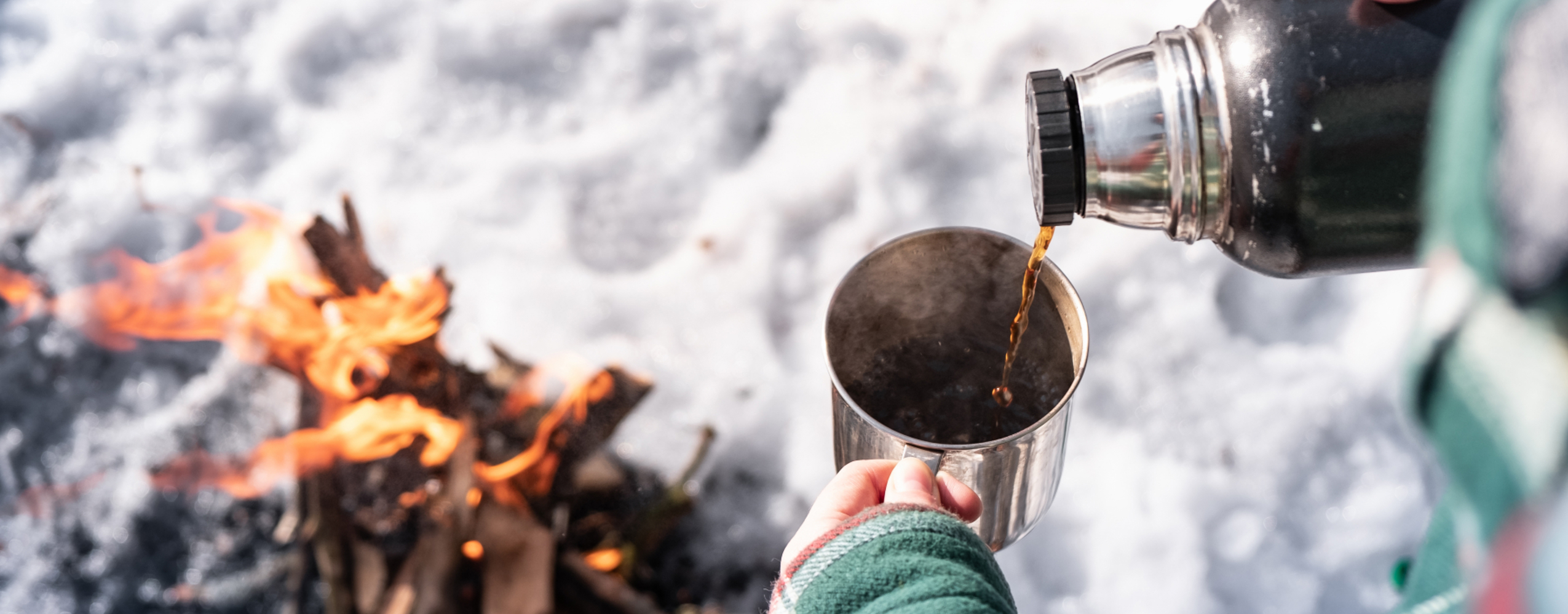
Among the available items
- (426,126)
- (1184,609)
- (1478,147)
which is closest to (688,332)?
(426,126)

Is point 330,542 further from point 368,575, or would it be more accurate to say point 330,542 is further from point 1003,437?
point 1003,437

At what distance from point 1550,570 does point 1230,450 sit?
5.08 ft

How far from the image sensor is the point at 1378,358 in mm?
1809

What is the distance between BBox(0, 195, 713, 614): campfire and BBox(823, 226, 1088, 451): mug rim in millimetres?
761

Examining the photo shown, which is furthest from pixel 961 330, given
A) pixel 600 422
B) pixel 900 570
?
pixel 600 422

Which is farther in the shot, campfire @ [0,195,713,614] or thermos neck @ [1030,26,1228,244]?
campfire @ [0,195,713,614]

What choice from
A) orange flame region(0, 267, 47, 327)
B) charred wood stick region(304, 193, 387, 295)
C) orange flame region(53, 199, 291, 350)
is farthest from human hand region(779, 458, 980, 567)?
orange flame region(0, 267, 47, 327)

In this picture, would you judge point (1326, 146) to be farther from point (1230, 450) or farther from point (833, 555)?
point (1230, 450)

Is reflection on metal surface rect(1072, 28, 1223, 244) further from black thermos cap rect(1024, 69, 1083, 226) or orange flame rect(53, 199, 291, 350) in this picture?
orange flame rect(53, 199, 291, 350)

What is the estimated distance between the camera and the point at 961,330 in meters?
1.08

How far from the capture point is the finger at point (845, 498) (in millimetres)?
840

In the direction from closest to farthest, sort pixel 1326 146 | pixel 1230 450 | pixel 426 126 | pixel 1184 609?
pixel 1326 146
pixel 1184 609
pixel 1230 450
pixel 426 126

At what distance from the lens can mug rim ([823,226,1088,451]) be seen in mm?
797

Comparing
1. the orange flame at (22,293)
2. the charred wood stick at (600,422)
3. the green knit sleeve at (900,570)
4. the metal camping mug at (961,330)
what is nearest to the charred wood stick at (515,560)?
the charred wood stick at (600,422)
